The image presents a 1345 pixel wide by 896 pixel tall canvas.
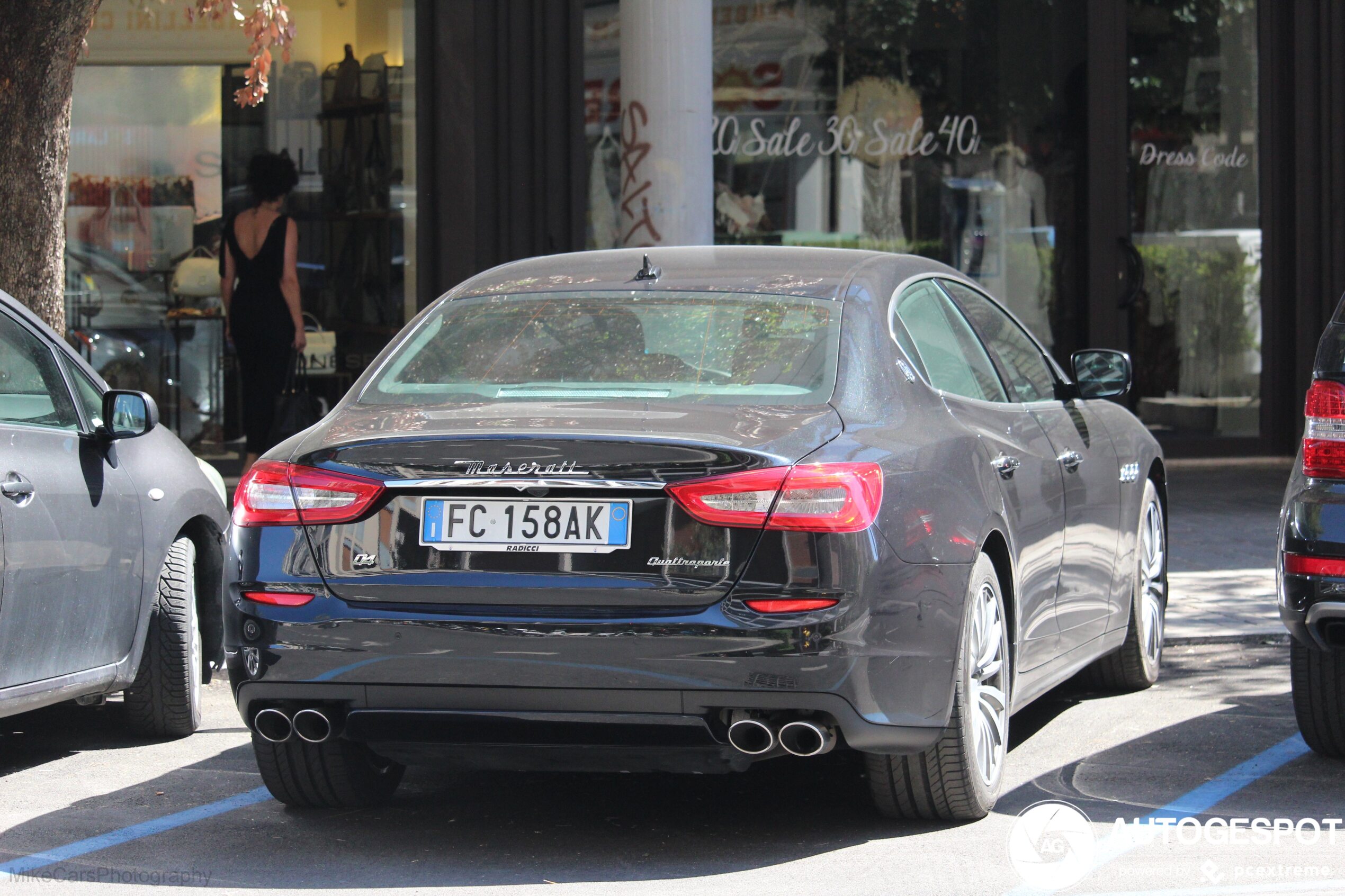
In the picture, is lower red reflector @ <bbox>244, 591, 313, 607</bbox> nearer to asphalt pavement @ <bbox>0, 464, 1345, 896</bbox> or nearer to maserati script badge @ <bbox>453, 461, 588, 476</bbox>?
maserati script badge @ <bbox>453, 461, 588, 476</bbox>

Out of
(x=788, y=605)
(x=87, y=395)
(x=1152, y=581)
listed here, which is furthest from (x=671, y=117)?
(x=788, y=605)

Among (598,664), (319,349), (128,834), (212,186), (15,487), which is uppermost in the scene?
(212,186)

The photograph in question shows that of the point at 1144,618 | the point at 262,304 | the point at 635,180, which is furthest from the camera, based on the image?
the point at 635,180

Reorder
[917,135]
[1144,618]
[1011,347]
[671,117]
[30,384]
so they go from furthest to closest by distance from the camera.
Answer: [917,135] < [671,117] < [1144,618] < [1011,347] < [30,384]

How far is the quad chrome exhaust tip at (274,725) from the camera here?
4328 mm

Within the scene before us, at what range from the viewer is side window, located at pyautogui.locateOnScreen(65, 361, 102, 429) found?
18.6 ft

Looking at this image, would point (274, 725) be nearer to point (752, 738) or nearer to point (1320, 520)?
point (752, 738)

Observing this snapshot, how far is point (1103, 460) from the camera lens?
6012mm

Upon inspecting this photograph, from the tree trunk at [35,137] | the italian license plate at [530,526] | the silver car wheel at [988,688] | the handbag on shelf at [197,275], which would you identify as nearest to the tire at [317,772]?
the italian license plate at [530,526]

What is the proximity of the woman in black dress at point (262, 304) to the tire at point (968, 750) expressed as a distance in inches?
223

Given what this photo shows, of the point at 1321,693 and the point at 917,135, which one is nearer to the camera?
the point at 1321,693

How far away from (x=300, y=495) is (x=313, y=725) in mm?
538

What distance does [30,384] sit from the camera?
18.0ft

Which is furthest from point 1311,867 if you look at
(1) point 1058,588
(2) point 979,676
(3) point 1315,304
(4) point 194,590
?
(3) point 1315,304
